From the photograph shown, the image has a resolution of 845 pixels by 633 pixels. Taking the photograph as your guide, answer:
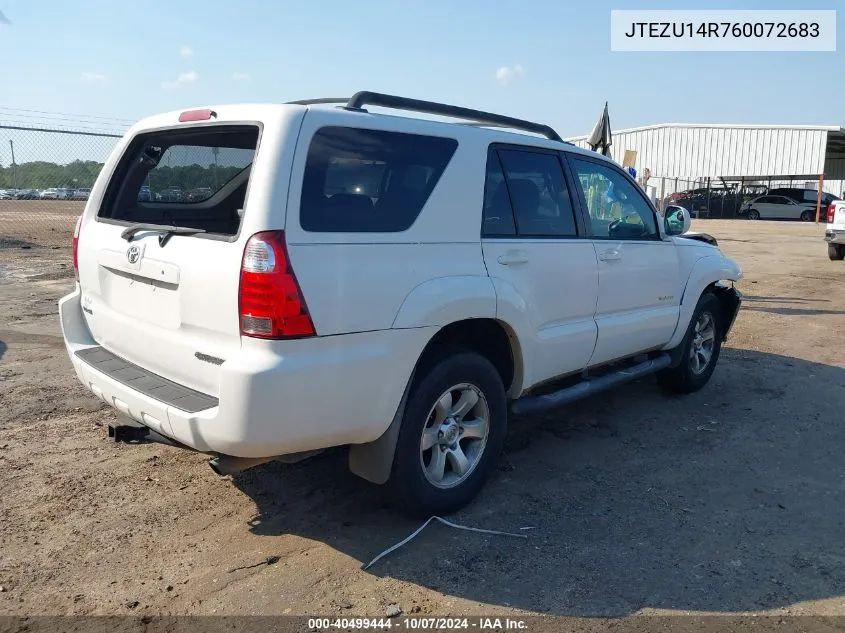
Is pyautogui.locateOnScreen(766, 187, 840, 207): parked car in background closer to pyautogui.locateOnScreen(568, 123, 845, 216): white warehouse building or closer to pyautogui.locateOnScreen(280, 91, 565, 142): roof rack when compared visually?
pyautogui.locateOnScreen(568, 123, 845, 216): white warehouse building

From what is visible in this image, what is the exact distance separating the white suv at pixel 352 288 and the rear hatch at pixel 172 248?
0.01 m

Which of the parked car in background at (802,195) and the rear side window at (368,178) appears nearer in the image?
the rear side window at (368,178)

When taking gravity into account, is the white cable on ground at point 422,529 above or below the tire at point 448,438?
below

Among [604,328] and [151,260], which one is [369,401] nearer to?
[151,260]

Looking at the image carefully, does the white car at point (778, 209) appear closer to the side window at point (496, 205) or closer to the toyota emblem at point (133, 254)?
the side window at point (496, 205)

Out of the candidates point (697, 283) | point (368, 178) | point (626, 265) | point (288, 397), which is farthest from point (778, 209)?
point (288, 397)

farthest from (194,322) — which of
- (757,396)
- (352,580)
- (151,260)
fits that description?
(757,396)

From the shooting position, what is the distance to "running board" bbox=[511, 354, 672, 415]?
13.5 feet

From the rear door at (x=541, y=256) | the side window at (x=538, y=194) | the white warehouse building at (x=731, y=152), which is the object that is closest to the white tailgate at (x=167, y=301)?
the rear door at (x=541, y=256)

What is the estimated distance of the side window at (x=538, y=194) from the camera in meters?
3.97

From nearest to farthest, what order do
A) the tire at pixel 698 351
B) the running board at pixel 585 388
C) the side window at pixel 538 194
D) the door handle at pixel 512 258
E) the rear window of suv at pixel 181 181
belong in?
the door handle at pixel 512 258
the rear window of suv at pixel 181 181
the side window at pixel 538 194
the running board at pixel 585 388
the tire at pixel 698 351

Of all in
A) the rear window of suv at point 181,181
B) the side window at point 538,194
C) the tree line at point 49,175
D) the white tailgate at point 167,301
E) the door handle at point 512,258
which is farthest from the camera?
the tree line at point 49,175

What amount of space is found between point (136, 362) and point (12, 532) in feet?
3.23

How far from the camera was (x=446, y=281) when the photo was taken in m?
3.38
